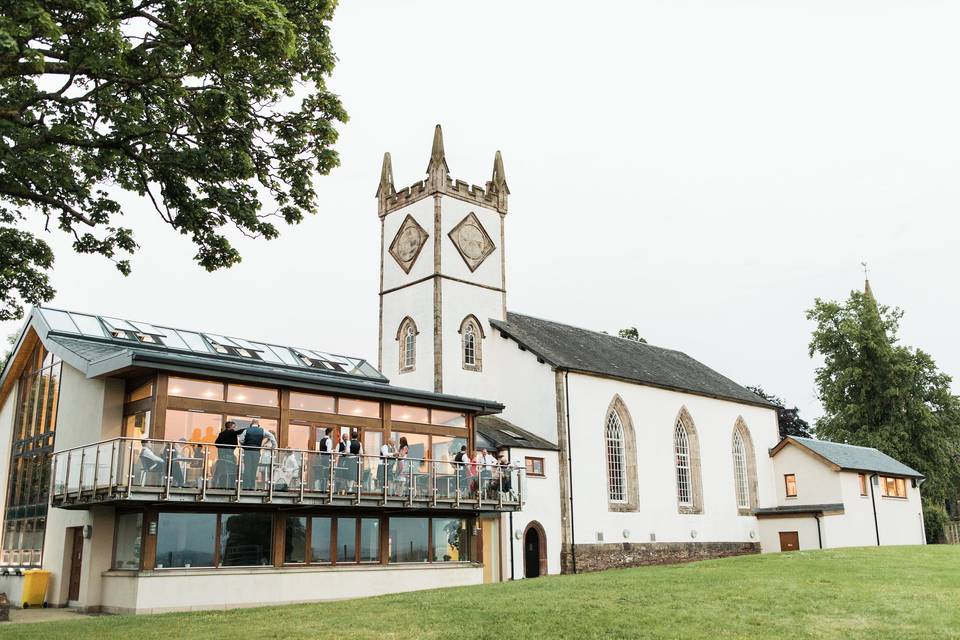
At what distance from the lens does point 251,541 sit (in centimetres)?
2102

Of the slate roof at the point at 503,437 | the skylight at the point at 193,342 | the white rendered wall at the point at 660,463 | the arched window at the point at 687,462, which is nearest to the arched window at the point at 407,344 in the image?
the slate roof at the point at 503,437

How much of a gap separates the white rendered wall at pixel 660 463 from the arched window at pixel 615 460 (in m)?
0.69

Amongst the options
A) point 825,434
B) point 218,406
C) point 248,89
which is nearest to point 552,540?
point 218,406

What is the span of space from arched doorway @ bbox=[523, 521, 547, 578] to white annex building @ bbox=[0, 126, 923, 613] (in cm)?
9

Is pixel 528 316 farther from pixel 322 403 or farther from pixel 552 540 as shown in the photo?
pixel 322 403

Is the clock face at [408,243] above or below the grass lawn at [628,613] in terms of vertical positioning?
above

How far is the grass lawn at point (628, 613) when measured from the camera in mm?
12820

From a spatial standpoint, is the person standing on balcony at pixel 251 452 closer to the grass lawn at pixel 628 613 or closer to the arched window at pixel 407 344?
the grass lawn at pixel 628 613

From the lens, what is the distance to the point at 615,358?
38.9 metres

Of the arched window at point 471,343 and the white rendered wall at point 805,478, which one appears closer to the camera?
the arched window at point 471,343

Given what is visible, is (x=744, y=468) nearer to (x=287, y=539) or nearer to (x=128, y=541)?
(x=287, y=539)

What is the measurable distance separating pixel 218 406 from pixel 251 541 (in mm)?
3434

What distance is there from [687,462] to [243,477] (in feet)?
79.7

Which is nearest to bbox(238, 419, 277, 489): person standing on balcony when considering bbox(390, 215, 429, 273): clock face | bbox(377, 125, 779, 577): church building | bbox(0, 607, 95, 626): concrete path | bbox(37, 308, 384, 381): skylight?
bbox(0, 607, 95, 626): concrete path
